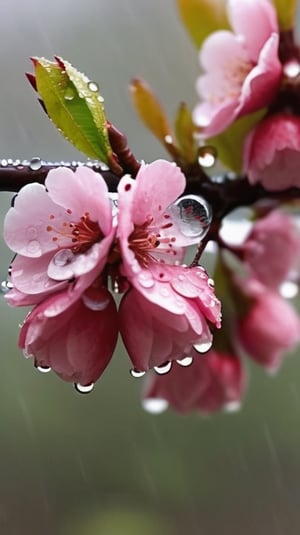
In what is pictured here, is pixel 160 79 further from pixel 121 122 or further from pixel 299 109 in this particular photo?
pixel 299 109

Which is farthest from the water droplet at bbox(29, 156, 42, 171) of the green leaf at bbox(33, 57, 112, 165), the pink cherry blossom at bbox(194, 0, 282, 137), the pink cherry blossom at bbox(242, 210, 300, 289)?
the pink cherry blossom at bbox(242, 210, 300, 289)

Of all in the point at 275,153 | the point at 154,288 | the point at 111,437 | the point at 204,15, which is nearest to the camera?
the point at 154,288

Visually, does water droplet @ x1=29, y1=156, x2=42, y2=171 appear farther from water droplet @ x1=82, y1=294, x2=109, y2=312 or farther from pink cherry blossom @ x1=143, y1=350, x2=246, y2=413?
pink cherry blossom @ x1=143, y1=350, x2=246, y2=413

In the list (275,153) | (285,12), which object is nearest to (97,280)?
(275,153)

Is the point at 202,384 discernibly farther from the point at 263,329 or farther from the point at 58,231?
the point at 58,231

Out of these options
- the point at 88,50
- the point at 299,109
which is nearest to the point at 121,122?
the point at 88,50

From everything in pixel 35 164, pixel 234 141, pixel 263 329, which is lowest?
pixel 263 329

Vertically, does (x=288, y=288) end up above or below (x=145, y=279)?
below
